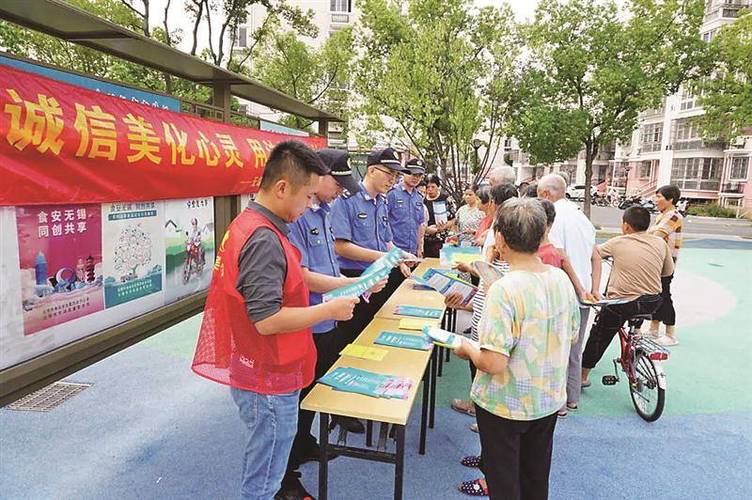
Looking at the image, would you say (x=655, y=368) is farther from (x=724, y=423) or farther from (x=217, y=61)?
(x=217, y=61)

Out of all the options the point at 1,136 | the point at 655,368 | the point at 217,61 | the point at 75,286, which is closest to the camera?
the point at 1,136

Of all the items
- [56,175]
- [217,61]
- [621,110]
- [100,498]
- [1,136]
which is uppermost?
[217,61]

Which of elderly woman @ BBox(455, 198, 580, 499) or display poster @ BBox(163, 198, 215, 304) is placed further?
display poster @ BBox(163, 198, 215, 304)

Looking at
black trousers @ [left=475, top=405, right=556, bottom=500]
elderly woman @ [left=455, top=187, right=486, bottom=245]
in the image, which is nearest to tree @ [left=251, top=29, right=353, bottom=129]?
elderly woman @ [left=455, top=187, right=486, bottom=245]

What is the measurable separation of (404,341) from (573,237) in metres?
1.57

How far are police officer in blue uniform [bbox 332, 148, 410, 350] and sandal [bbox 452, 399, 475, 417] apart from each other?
0.95 metres

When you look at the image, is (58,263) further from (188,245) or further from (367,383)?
(367,383)

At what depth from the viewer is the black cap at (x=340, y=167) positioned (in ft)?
8.54

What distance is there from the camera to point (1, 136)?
1.82 meters

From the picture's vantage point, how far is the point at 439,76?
10.5 metres

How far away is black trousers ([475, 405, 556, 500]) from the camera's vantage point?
1931 millimetres

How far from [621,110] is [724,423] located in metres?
12.2

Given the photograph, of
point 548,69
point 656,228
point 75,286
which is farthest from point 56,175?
point 548,69

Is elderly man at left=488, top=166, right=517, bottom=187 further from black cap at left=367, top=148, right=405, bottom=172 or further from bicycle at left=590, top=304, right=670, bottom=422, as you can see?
bicycle at left=590, top=304, right=670, bottom=422
